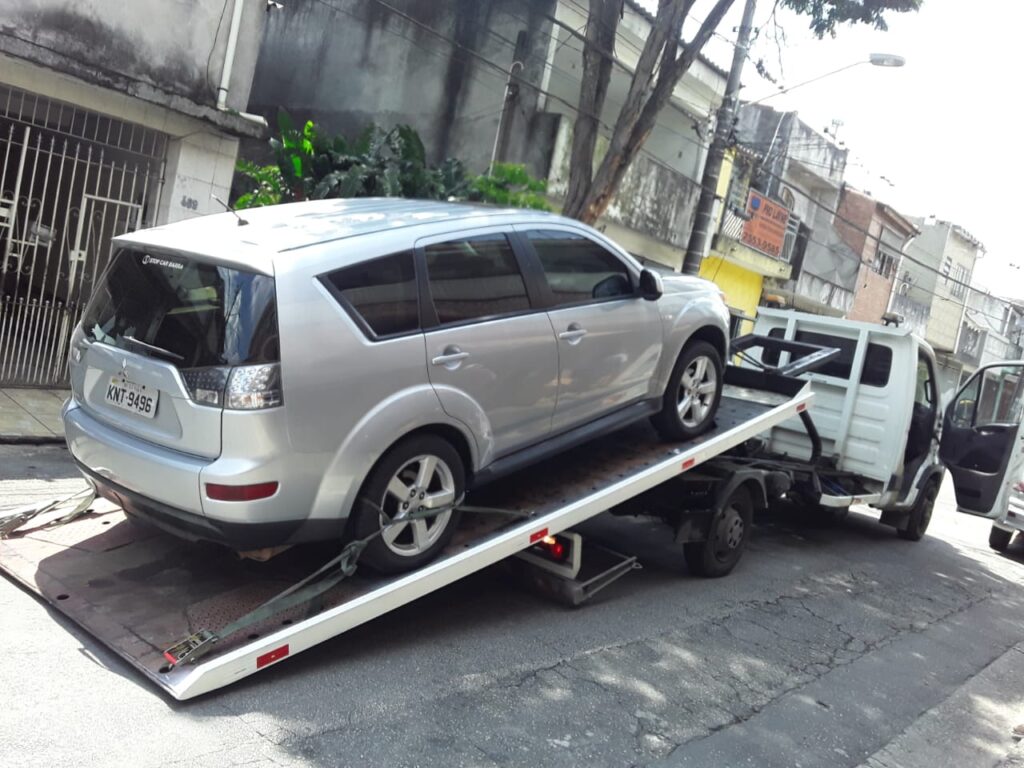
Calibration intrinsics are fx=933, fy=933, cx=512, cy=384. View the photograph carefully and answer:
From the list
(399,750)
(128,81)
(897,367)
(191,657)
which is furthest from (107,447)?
(897,367)

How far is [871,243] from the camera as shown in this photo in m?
30.5

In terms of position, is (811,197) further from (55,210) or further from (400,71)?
(55,210)

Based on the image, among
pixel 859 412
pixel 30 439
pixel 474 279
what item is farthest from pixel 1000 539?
pixel 30 439

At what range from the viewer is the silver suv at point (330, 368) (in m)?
3.91

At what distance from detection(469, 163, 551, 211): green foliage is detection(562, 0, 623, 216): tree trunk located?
52 centimetres

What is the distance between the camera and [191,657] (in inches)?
147

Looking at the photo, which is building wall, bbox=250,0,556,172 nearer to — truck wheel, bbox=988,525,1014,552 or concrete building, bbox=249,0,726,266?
concrete building, bbox=249,0,726,266

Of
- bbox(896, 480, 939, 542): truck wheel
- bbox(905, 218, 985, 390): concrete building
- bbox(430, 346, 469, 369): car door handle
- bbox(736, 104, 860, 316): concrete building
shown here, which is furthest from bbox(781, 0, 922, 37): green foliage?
bbox(905, 218, 985, 390): concrete building

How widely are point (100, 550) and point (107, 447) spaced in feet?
2.63

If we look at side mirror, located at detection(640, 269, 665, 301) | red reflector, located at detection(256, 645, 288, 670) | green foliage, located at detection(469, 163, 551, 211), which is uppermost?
green foliage, located at detection(469, 163, 551, 211)

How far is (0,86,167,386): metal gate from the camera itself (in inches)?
363

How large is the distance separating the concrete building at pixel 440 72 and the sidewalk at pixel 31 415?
6686 mm

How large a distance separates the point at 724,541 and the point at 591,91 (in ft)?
21.0

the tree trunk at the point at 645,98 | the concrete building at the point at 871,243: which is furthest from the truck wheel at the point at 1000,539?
the concrete building at the point at 871,243
